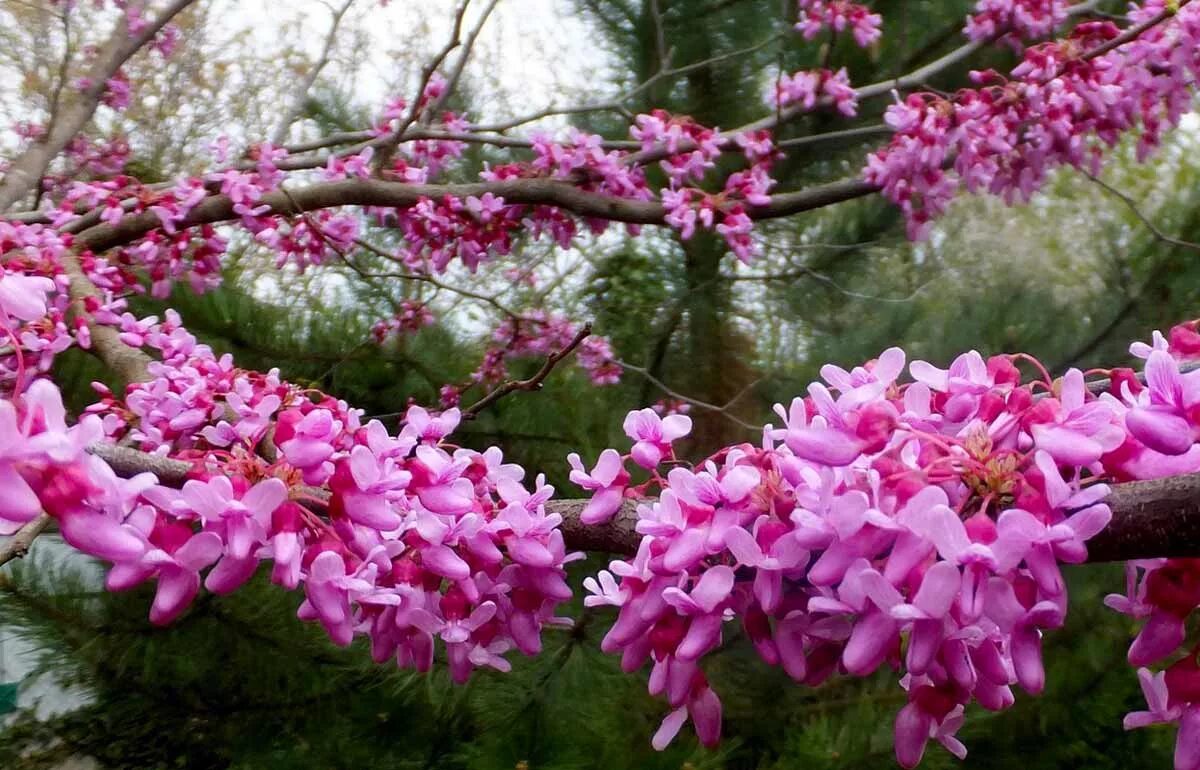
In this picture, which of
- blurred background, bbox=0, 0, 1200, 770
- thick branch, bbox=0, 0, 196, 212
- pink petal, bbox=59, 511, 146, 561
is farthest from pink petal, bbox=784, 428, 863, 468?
thick branch, bbox=0, 0, 196, 212

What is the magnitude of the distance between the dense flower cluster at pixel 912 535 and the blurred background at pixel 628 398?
67cm

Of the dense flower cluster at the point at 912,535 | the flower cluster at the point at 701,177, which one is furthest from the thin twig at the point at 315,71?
the dense flower cluster at the point at 912,535

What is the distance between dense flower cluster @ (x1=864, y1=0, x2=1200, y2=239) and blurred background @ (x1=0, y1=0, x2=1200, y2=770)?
0.50 feet

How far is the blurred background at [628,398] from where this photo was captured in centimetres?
132

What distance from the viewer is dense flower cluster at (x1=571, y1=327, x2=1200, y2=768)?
348mm

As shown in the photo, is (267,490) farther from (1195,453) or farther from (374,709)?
Answer: (374,709)

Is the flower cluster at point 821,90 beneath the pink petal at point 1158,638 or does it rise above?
above

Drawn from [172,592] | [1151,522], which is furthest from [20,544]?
[1151,522]

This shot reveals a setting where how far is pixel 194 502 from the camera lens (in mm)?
413

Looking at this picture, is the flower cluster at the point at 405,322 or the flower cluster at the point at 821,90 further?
the flower cluster at the point at 405,322

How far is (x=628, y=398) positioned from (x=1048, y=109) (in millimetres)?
1039

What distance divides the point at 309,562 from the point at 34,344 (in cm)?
68

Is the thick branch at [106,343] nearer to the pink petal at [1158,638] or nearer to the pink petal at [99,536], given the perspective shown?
the pink petal at [99,536]

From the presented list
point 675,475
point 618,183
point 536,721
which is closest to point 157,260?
point 618,183
